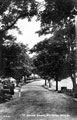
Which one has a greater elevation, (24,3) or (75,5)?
(24,3)

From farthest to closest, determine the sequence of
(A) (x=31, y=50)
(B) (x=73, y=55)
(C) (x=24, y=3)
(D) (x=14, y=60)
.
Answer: (A) (x=31, y=50)
(B) (x=73, y=55)
(D) (x=14, y=60)
(C) (x=24, y=3)

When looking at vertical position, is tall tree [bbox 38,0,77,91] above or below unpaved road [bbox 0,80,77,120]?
above

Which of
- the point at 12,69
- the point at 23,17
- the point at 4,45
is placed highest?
the point at 23,17

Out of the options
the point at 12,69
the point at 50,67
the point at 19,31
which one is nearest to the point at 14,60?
the point at 12,69

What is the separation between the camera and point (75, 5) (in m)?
11.6

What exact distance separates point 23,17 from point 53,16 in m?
6.22

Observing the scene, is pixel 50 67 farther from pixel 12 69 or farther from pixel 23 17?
pixel 23 17

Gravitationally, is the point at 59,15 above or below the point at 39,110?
above

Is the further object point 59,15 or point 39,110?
point 39,110

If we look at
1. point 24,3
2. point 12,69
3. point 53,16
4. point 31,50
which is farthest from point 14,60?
point 53,16

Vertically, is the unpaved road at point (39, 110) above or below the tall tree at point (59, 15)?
below

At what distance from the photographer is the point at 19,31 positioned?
22.5m

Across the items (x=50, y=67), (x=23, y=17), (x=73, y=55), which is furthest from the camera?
(x=50, y=67)

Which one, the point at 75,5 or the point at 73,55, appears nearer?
the point at 75,5
